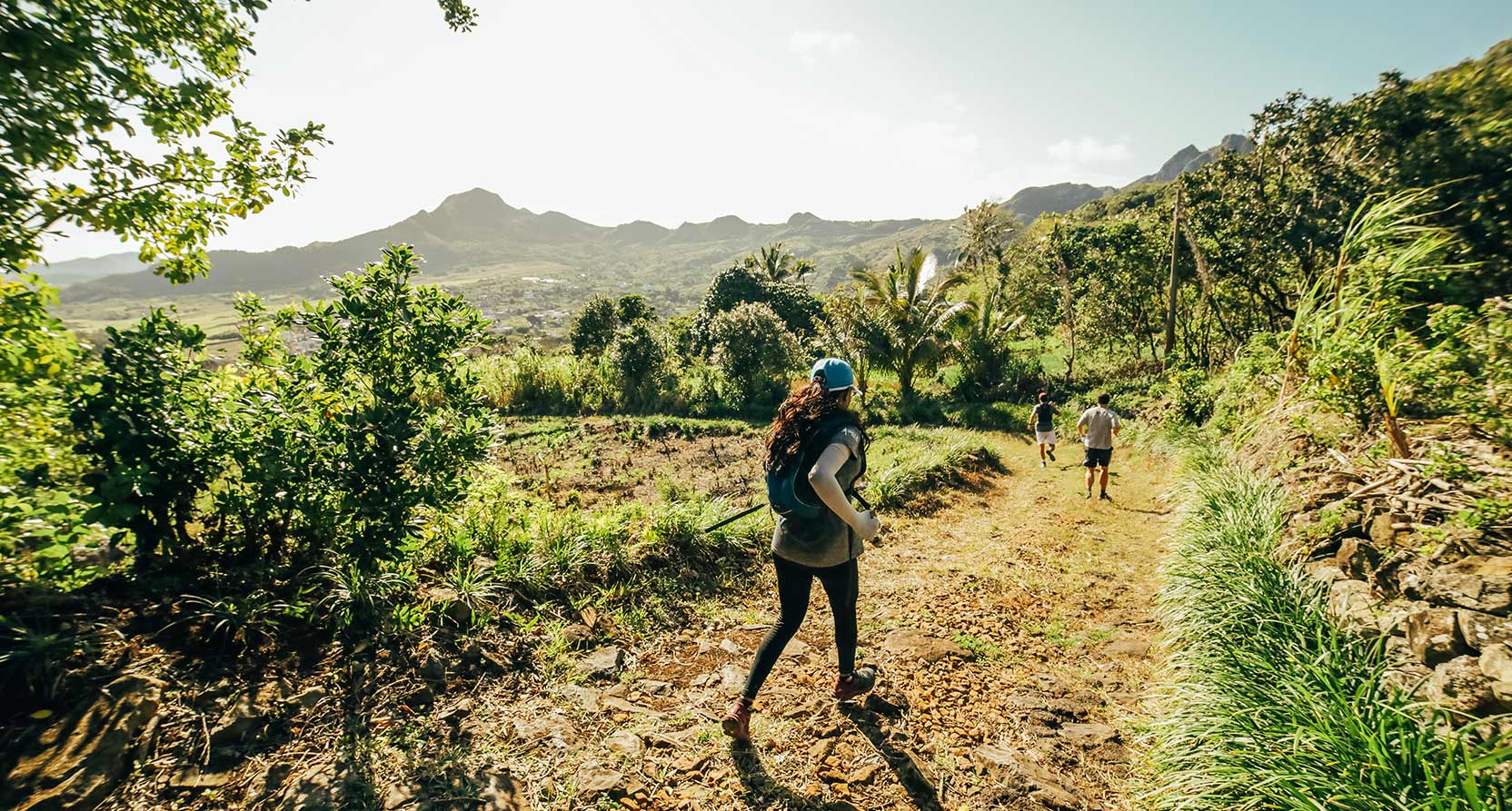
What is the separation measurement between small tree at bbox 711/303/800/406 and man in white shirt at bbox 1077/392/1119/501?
13682mm

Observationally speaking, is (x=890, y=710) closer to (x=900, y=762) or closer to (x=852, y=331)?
(x=900, y=762)

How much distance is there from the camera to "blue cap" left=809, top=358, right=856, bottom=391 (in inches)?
123

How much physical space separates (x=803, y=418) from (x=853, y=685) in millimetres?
1795

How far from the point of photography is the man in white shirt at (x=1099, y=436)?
8897mm

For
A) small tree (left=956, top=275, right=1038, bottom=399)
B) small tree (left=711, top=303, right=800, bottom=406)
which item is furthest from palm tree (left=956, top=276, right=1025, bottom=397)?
small tree (left=711, top=303, right=800, bottom=406)

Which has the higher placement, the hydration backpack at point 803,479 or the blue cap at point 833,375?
the blue cap at point 833,375

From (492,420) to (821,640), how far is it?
303 cm

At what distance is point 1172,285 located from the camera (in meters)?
17.9

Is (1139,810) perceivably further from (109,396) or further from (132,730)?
(109,396)

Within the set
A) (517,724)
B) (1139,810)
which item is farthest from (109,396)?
(1139,810)

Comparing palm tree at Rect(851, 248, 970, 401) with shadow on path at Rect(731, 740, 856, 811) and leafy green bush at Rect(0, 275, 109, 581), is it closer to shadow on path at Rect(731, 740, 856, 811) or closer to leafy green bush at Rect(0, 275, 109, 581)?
shadow on path at Rect(731, 740, 856, 811)

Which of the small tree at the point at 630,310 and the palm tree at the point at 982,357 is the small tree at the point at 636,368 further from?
the small tree at the point at 630,310

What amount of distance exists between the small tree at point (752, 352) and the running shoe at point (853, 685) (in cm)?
1818

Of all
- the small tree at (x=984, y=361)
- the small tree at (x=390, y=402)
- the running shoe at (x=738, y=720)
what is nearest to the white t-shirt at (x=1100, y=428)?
the running shoe at (x=738, y=720)
